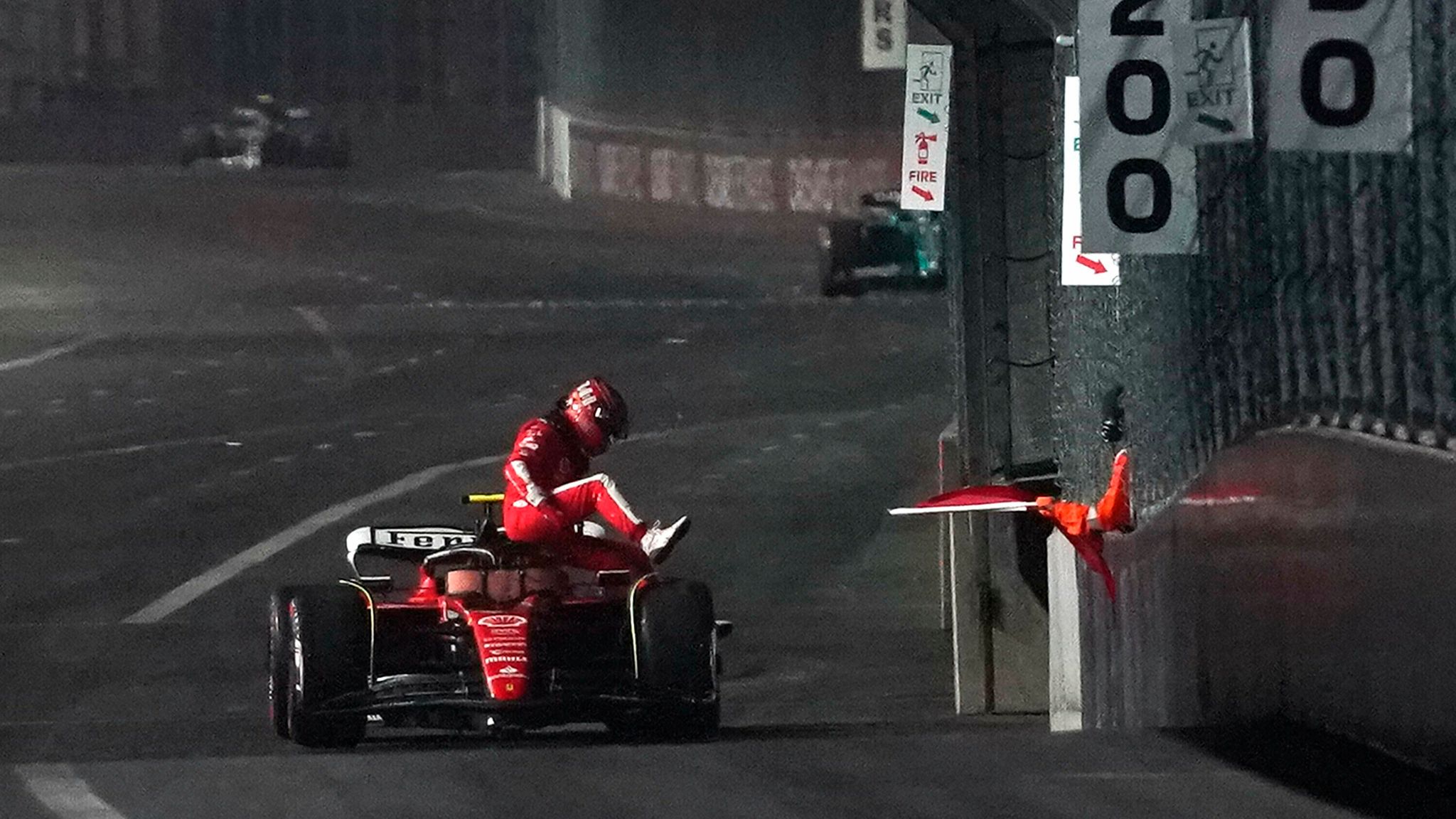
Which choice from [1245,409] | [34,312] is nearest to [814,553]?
[1245,409]

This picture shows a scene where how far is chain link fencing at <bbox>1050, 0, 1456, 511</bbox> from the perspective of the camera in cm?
872

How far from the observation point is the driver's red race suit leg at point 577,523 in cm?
1359

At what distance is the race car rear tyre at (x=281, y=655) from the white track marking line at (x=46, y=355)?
2265cm

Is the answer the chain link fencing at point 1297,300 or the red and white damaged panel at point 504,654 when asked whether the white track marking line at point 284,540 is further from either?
the chain link fencing at point 1297,300

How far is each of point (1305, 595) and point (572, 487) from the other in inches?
184

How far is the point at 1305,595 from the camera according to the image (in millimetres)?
9695

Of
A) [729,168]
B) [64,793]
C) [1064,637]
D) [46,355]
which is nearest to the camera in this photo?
[64,793]

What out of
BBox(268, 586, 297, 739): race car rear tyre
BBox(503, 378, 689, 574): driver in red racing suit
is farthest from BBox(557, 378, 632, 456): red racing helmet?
BBox(268, 586, 297, 739): race car rear tyre

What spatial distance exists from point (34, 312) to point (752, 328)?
33.1 ft

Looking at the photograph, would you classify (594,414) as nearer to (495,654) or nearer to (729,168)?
(495,654)

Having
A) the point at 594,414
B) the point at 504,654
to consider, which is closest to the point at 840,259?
the point at 594,414

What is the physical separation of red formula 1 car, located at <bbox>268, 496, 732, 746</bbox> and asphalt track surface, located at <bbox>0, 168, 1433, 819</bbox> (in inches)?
12.0

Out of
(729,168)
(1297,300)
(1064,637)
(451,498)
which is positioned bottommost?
(451,498)

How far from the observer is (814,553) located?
969 inches
